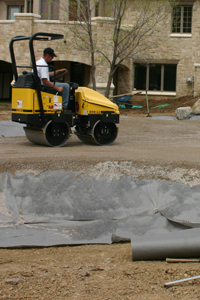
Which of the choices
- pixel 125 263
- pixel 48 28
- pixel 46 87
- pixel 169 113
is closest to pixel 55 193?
pixel 125 263

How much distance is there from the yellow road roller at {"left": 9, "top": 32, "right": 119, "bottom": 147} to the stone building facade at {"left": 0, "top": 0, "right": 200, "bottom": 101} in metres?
12.0

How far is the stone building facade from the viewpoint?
70.2 feet

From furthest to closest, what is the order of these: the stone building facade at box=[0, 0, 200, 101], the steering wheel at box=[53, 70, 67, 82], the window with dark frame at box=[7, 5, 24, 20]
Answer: the window with dark frame at box=[7, 5, 24, 20]
the stone building facade at box=[0, 0, 200, 101]
the steering wheel at box=[53, 70, 67, 82]

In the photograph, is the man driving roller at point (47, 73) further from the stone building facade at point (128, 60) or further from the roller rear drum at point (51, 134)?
the stone building facade at point (128, 60)

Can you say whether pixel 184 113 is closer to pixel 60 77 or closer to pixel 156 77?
pixel 60 77

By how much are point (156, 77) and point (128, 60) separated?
2.30 m

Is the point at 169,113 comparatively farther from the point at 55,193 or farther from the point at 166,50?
the point at 55,193

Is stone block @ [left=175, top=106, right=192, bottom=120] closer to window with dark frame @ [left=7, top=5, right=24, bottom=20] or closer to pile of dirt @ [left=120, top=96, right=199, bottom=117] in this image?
pile of dirt @ [left=120, top=96, right=199, bottom=117]

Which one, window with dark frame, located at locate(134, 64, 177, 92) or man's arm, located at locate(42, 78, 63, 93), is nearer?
man's arm, located at locate(42, 78, 63, 93)

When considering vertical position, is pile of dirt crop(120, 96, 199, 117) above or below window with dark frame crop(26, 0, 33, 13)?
below

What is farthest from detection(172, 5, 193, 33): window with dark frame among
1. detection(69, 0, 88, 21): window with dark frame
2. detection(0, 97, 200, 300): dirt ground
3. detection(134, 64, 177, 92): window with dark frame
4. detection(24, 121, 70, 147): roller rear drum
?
detection(0, 97, 200, 300): dirt ground

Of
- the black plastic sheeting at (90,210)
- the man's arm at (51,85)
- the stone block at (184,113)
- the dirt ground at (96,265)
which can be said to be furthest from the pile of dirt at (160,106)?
the black plastic sheeting at (90,210)

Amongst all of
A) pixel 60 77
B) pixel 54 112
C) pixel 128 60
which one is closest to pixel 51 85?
pixel 60 77

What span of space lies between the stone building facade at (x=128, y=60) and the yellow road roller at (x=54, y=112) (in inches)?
472
